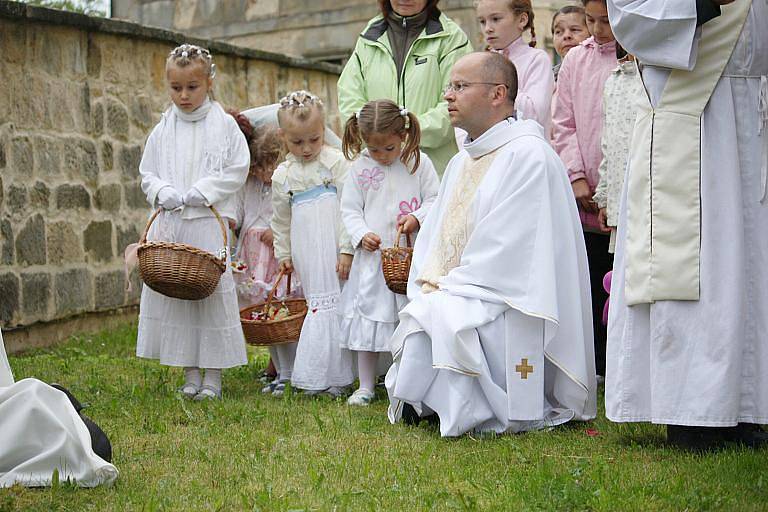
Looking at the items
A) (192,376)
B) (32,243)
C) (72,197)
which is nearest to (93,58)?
(72,197)

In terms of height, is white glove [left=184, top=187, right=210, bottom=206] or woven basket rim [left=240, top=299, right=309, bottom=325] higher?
white glove [left=184, top=187, right=210, bottom=206]

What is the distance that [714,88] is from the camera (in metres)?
4.72

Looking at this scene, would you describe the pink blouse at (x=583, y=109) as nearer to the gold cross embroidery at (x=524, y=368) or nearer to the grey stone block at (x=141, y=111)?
the gold cross embroidery at (x=524, y=368)

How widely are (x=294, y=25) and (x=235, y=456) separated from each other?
1400cm

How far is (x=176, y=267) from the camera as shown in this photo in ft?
20.3

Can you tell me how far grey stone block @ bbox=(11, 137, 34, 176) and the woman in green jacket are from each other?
2.78 meters

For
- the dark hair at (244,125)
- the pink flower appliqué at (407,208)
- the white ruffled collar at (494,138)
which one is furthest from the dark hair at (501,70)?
the dark hair at (244,125)

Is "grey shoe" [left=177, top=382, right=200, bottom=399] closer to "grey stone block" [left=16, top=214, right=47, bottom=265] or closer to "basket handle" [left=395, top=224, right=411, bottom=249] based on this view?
"basket handle" [left=395, top=224, right=411, bottom=249]

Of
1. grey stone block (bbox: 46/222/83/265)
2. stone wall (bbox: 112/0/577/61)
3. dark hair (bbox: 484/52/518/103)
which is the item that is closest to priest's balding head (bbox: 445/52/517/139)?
dark hair (bbox: 484/52/518/103)

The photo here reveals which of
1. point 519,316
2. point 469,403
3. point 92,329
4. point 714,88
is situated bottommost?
point 92,329

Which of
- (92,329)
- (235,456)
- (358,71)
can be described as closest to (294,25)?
(92,329)

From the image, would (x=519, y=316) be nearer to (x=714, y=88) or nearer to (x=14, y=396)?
(x=714, y=88)

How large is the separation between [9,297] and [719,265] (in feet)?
18.7

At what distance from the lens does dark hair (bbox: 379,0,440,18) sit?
726 cm
